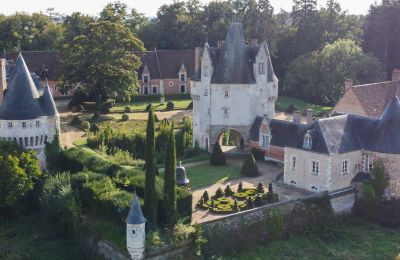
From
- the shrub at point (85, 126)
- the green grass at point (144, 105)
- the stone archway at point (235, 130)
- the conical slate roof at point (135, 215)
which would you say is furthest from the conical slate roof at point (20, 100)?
the green grass at point (144, 105)

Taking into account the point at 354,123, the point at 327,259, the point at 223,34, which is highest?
the point at 223,34

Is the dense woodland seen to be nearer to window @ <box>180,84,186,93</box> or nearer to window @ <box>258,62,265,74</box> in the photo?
window @ <box>180,84,186,93</box>

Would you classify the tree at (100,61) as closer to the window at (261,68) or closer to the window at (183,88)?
the window at (183,88)

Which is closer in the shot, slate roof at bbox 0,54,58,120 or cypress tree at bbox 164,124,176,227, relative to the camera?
cypress tree at bbox 164,124,176,227

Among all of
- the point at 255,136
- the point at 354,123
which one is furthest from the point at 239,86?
the point at 354,123

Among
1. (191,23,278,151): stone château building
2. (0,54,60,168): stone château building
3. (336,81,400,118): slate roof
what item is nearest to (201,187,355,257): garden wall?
(191,23,278,151): stone château building

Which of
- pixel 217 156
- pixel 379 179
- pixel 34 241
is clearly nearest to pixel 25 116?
pixel 34 241

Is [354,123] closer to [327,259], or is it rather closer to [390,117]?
[390,117]
